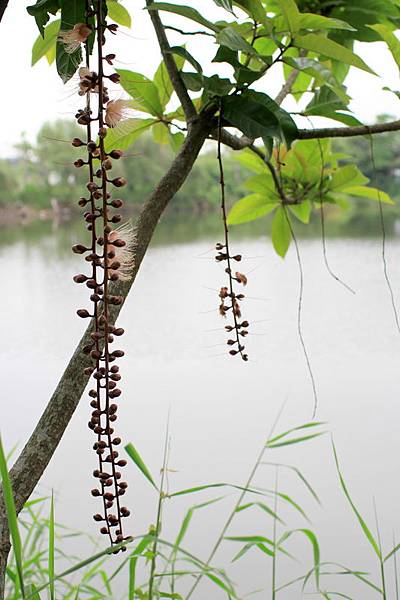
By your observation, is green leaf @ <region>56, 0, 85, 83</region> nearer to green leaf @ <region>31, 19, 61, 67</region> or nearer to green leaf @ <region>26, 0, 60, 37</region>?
green leaf @ <region>26, 0, 60, 37</region>

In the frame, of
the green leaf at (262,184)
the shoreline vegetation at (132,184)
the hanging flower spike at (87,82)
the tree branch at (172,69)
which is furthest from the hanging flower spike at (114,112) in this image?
the shoreline vegetation at (132,184)

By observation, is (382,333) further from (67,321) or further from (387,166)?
(387,166)

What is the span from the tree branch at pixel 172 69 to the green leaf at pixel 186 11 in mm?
31

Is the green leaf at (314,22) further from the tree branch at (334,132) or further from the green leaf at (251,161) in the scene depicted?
the green leaf at (251,161)

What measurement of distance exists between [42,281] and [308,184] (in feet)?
17.2

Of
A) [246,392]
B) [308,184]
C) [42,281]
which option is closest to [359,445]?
[246,392]

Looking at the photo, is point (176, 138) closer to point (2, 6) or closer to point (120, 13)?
point (120, 13)

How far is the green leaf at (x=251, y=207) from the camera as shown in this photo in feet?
2.16

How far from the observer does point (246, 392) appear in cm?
283

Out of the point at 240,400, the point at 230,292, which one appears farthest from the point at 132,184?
the point at 230,292

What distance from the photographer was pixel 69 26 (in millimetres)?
326

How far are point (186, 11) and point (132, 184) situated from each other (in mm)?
10467

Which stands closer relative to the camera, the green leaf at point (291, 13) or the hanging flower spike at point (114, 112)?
the hanging flower spike at point (114, 112)

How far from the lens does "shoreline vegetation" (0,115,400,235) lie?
9.97m
